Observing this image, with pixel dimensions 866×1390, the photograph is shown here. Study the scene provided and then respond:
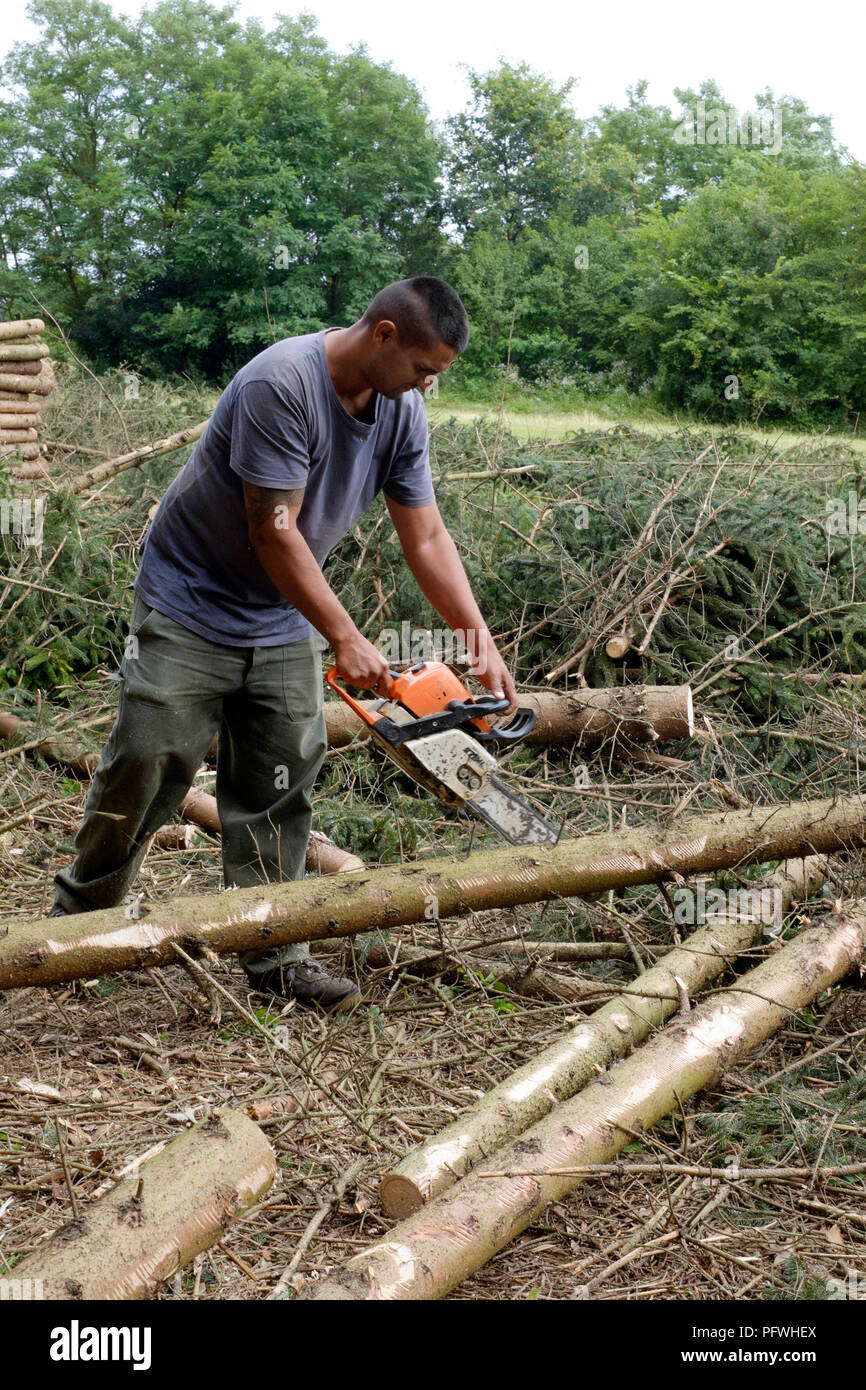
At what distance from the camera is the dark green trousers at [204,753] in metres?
3.27

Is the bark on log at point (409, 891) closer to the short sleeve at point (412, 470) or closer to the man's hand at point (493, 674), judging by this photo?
the man's hand at point (493, 674)

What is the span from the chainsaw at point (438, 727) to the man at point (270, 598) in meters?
0.09

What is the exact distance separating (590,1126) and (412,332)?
2.08 metres

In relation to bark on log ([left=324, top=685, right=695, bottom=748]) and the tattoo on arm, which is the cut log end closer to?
the tattoo on arm

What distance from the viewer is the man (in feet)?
9.98

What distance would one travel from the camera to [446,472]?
7.24 meters

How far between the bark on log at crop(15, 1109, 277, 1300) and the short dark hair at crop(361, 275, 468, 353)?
2013 millimetres

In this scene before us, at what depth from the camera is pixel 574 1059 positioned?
2977mm

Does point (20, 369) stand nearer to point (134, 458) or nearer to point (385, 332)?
point (134, 458)

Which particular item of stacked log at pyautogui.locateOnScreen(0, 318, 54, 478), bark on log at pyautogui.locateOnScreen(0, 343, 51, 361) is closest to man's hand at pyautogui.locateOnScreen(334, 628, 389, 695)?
stacked log at pyautogui.locateOnScreen(0, 318, 54, 478)

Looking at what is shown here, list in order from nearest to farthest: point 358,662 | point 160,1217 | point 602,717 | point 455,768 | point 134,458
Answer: point 160,1217 < point 358,662 < point 455,768 < point 602,717 < point 134,458

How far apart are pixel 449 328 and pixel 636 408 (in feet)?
76.3

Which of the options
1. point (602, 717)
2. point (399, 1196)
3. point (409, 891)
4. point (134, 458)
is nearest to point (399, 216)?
point (134, 458)

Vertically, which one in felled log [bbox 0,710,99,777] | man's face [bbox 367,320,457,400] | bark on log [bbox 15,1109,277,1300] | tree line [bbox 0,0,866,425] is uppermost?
tree line [bbox 0,0,866,425]
